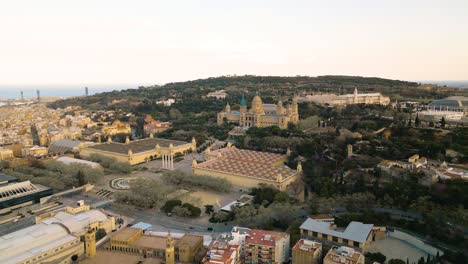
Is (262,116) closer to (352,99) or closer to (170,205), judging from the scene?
(352,99)

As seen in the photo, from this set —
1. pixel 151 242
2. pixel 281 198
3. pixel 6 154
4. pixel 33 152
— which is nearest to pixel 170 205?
pixel 151 242

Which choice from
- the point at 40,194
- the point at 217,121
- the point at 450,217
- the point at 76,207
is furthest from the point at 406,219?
the point at 217,121

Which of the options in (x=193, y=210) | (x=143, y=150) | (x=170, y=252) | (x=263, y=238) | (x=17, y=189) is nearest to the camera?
(x=170, y=252)

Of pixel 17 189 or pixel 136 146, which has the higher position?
pixel 136 146

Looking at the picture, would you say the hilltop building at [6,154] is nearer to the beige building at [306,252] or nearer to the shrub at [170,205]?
the shrub at [170,205]

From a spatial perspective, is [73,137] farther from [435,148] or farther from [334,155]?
[435,148]

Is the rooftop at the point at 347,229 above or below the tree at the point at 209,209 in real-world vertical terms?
above

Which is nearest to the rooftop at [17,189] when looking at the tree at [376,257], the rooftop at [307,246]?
the rooftop at [307,246]
